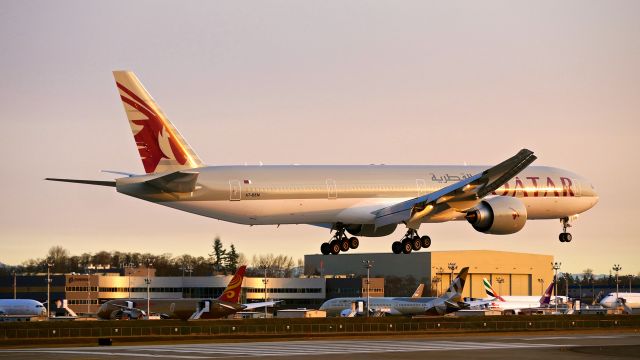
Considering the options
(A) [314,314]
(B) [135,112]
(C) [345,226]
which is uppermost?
(B) [135,112]

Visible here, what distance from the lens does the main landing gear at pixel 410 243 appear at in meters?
68.3

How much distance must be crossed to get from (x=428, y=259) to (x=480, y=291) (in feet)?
29.3

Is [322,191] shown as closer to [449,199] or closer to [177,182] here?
[449,199]

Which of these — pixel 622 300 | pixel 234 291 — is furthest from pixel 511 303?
pixel 234 291

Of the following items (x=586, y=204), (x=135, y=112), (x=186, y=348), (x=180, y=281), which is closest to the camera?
(x=186, y=348)

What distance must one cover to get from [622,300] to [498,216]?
7250 centimetres

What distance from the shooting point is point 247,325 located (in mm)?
77625

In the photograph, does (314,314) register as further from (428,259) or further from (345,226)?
(428,259)

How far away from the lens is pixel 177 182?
6191cm

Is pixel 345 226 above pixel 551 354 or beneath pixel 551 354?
above

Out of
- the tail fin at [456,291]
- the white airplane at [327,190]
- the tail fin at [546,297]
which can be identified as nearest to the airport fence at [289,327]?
the white airplane at [327,190]

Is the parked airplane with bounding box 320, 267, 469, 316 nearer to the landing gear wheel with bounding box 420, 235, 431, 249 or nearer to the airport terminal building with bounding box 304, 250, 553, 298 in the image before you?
the airport terminal building with bounding box 304, 250, 553, 298

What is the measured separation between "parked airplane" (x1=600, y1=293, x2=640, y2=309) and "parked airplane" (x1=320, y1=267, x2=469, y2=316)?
29.3 meters

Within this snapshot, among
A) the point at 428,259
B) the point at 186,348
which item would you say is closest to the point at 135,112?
the point at 186,348
